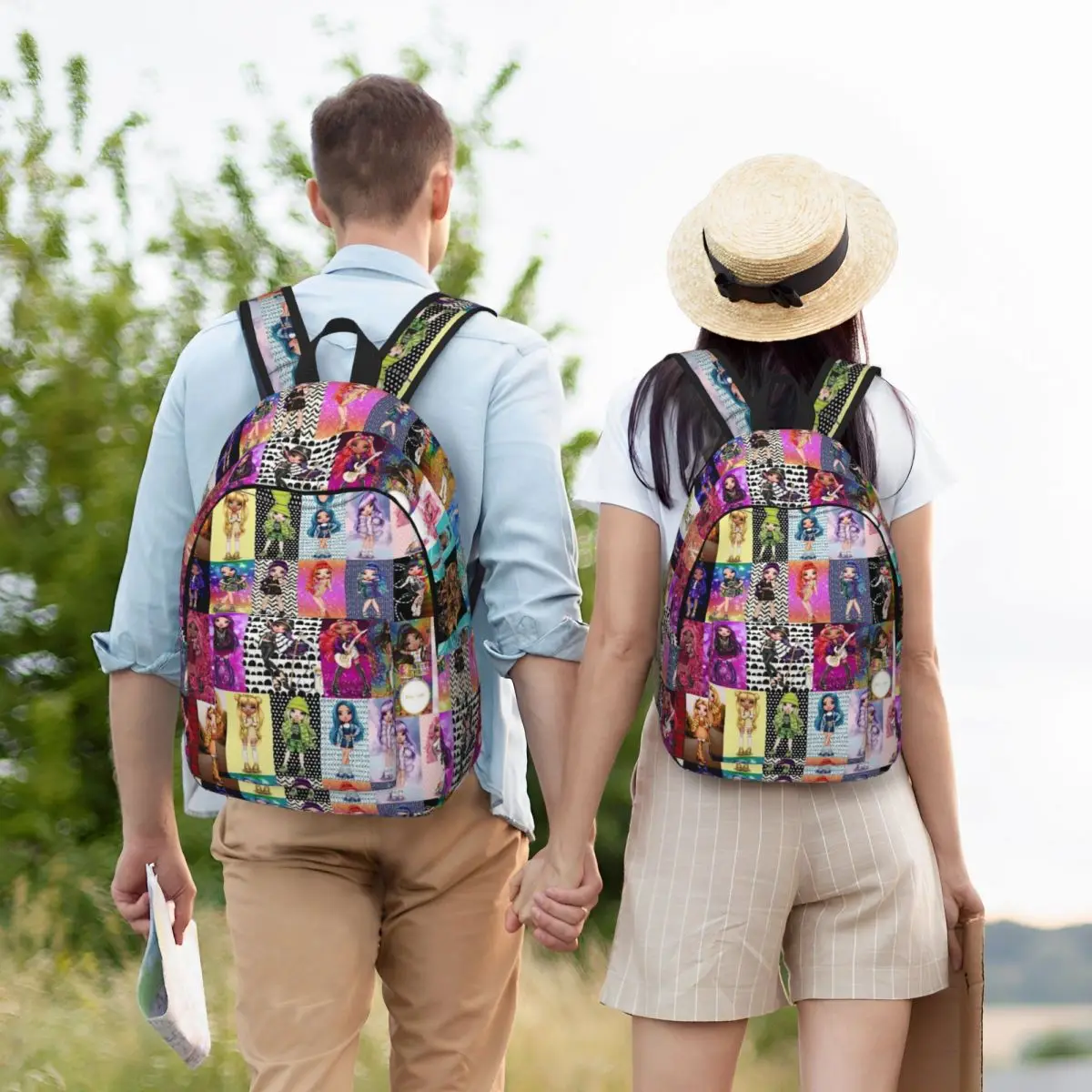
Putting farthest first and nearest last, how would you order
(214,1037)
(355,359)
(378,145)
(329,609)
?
(214,1037) → (378,145) → (355,359) → (329,609)

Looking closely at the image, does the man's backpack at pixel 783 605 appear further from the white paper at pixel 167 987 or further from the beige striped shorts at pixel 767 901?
the white paper at pixel 167 987

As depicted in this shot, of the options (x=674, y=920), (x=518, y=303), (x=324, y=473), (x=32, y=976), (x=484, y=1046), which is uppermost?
(x=518, y=303)

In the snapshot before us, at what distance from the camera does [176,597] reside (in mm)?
2025

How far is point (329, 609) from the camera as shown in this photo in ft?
5.77

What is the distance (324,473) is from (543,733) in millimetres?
480

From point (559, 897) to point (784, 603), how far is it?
1.66ft

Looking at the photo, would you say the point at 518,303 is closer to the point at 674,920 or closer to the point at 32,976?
the point at 32,976

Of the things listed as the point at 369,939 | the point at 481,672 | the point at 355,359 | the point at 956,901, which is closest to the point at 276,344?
the point at 355,359

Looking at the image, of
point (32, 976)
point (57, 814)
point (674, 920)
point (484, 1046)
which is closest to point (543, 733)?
point (674, 920)

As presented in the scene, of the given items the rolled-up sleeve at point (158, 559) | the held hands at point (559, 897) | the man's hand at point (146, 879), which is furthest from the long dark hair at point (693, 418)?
the man's hand at point (146, 879)

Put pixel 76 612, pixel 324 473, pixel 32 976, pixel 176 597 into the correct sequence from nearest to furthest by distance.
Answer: pixel 324 473 → pixel 176 597 → pixel 32 976 → pixel 76 612

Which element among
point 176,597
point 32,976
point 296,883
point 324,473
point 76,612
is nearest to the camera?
point 324,473

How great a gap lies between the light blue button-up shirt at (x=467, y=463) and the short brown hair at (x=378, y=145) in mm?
79

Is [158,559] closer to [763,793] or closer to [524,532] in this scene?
[524,532]
